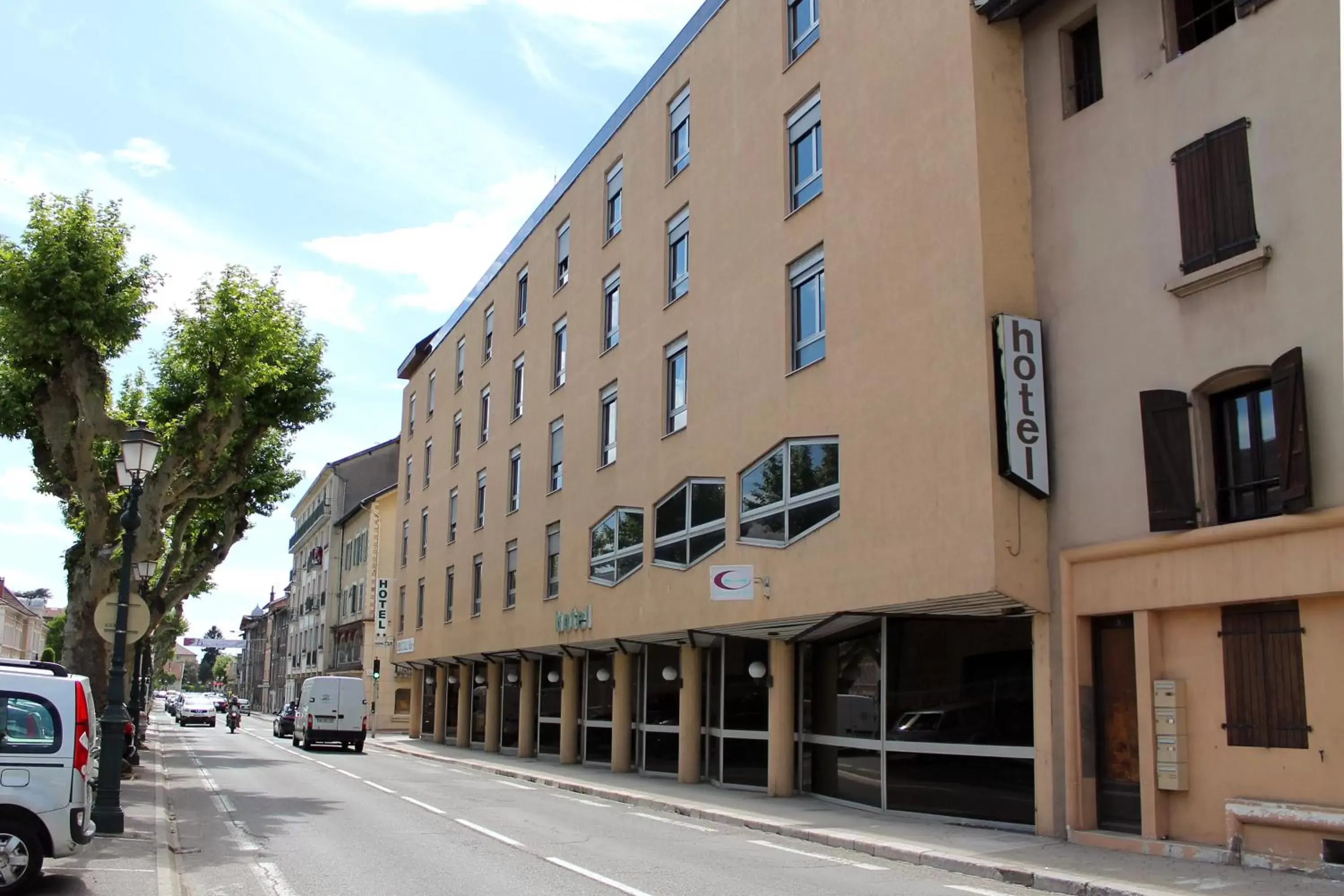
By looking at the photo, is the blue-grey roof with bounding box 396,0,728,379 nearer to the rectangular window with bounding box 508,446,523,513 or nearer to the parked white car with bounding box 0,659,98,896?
the rectangular window with bounding box 508,446,523,513

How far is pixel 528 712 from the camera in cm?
3222

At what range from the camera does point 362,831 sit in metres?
14.3

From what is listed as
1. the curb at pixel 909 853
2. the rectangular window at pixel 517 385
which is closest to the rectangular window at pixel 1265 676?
the curb at pixel 909 853

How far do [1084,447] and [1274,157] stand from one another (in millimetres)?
3870

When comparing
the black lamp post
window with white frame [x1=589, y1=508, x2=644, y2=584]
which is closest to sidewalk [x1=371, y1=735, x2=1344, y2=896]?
window with white frame [x1=589, y1=508, x2=644, y2=584]

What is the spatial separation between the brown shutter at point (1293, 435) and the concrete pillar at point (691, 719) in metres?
13.3

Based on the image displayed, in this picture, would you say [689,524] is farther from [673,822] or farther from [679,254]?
[673,822]

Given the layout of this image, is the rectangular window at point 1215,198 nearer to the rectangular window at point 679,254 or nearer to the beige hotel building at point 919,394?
the beige hotel building at point 919,394

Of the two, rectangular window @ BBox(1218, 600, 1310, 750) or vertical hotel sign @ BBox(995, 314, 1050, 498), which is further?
vertical hotel sign @ BBox(995, 314, 1050, 498)

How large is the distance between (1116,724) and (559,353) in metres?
20.4

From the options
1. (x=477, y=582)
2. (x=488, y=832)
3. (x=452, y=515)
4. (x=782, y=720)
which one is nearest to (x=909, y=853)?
(x=488, y=832)

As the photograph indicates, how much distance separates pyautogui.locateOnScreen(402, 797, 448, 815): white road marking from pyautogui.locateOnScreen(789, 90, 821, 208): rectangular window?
11318 millimetres

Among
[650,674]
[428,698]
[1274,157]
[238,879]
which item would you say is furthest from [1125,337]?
[428,698]

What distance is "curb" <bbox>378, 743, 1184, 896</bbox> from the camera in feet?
33.4
